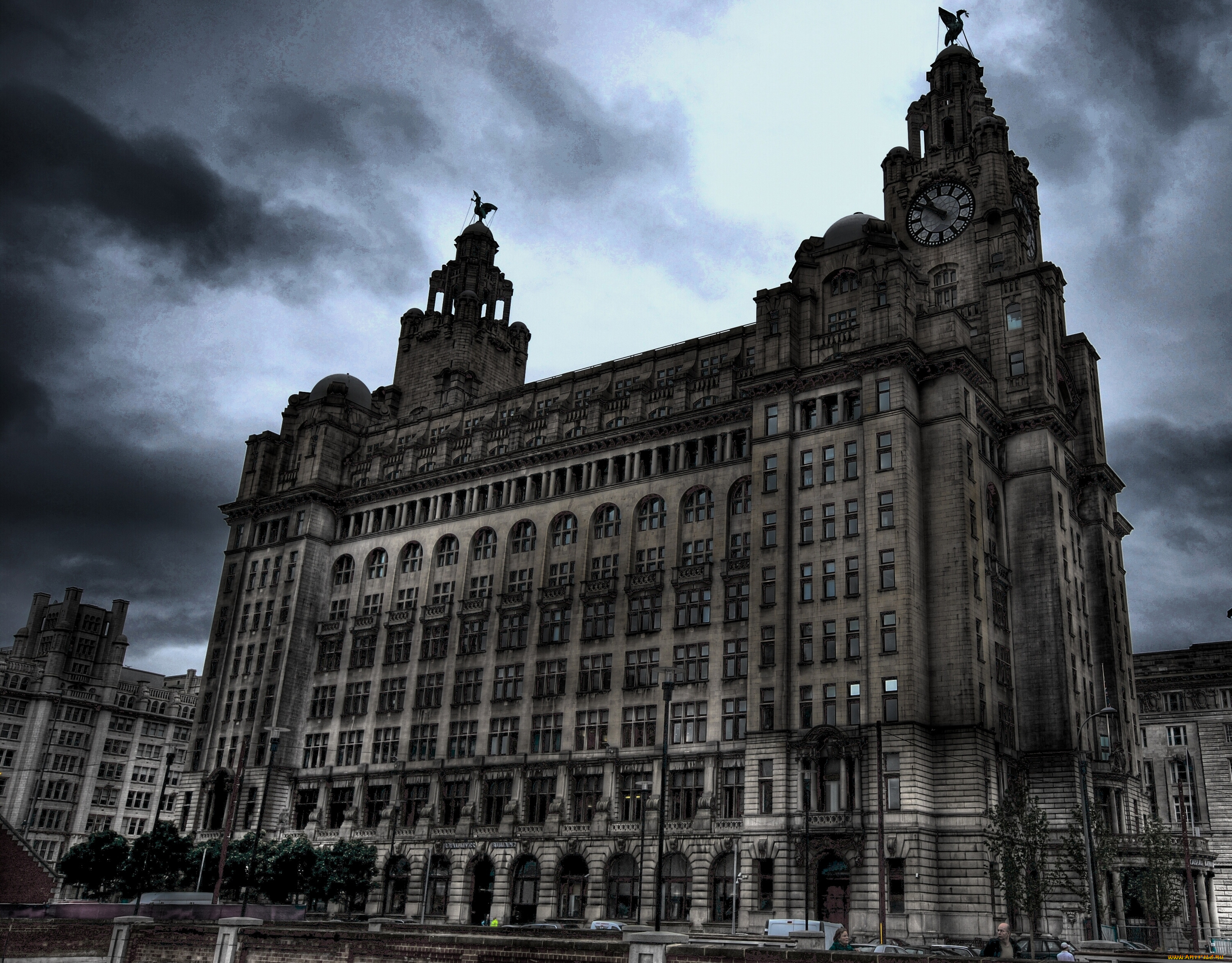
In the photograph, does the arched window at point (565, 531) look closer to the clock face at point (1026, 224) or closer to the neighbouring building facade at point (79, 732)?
the clock face at point (1026, 224)

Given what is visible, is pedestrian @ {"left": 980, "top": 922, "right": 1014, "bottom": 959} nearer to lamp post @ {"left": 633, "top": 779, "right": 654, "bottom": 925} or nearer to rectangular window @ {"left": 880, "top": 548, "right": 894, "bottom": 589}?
lamp post @ {"left": 633, "top": 779, "right": 654, "bottom": 925}

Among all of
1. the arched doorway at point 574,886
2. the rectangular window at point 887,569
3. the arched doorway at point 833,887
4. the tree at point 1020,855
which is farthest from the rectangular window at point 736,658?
the tree at point 1020,855

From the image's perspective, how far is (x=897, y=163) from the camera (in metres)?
93.8

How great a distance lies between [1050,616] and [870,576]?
50.0ft

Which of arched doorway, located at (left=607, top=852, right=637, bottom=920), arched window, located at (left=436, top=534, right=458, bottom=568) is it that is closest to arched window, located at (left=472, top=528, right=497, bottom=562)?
arched window, located at (left=436, top=534, right=458, bottom=568)

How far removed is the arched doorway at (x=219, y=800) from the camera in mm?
93938

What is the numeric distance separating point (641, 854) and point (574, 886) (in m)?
9.37

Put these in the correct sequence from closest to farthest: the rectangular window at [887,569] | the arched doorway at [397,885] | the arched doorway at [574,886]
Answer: the rectangular window at [887,569] < the arched doorway at [574,886] < the arched doorway at [397,885]

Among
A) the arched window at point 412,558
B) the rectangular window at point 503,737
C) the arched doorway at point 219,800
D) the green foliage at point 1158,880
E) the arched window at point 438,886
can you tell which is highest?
the arched window at point 412,558

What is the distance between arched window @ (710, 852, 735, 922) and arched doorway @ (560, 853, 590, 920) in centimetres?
937

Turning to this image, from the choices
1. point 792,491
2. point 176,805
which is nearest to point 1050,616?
point 792,491

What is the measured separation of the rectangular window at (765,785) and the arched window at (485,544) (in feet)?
104

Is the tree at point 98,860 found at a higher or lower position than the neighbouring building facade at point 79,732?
lower

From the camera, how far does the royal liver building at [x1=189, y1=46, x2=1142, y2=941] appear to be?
67500 mm
